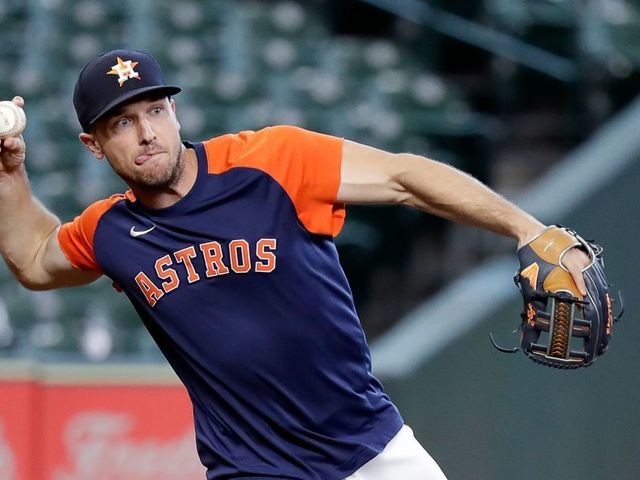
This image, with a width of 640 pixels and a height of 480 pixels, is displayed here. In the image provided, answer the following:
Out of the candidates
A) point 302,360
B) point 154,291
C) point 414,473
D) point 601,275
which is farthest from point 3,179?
point 601,275

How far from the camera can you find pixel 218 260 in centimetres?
350

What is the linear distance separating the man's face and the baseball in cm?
45

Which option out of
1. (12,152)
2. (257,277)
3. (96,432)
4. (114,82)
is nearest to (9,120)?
(12,152)

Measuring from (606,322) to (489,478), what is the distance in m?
1.82

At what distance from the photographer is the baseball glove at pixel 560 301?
3.21 meters

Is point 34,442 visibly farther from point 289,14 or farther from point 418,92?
point 289,14

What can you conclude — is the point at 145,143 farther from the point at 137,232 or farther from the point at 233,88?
the point at 233,88

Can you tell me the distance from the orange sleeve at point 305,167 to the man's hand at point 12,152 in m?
0.75

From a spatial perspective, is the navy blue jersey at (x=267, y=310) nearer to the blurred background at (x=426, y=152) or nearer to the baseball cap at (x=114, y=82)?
the baseball cap at (x=114, y=82)

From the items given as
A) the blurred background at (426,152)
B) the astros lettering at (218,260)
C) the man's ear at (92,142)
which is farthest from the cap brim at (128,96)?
the blurred background at (426,152)

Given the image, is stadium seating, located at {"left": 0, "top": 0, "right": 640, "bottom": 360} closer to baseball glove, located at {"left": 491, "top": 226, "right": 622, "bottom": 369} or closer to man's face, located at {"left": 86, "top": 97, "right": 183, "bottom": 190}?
man's face, located at {"left": 86, "top": 97, "right": 183, "bottom": 190}

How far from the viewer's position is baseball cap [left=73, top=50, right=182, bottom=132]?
3.51m

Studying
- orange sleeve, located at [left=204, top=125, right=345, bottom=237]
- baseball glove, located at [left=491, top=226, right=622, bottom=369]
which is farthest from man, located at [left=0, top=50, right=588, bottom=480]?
baseball glove, located at [left=491, top=226, right=622, bottom=369]

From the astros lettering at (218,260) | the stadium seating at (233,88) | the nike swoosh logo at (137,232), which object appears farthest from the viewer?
the stadium seating at (233,88)
